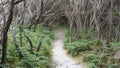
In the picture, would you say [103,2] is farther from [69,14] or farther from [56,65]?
[56,65]

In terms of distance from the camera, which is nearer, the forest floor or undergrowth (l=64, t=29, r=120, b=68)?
undergrowth (l=64, t=29, r=120, b=68)

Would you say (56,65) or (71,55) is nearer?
(56,65)

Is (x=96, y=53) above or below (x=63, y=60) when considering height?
above

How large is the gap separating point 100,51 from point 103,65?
218cm

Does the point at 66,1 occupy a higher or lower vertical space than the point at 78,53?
higher

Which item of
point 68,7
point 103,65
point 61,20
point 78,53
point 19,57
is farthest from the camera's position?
point 61,20

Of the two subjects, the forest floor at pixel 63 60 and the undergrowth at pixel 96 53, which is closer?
the undergrowth at pixel 96 53

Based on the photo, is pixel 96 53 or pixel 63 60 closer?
pixel 96 53

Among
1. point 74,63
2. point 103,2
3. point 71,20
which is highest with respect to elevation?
point 103,2

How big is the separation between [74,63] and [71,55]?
1.83 metres

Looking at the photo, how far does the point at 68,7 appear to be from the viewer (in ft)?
63.5

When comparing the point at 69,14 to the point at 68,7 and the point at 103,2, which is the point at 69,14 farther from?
the point at 103,2

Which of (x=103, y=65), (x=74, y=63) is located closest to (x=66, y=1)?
(x=74, y=63)

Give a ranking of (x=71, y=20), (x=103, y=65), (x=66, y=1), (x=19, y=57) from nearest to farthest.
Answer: (x=19, y=57), (x=103, y=65), (x=71, y=20), (x=66, y=1)
